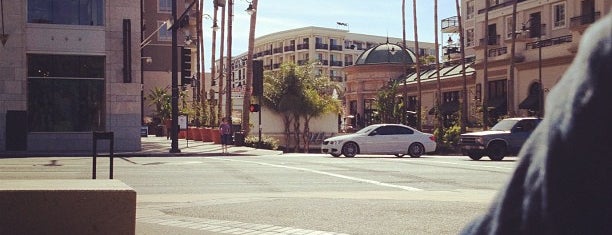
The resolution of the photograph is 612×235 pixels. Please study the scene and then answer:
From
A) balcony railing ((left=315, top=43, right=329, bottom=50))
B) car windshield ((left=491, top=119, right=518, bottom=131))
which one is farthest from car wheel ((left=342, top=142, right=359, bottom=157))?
balcony railing ((left=315, top=43, right=329, bottom=50))

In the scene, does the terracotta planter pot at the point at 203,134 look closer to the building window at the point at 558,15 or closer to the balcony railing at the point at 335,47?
the building window at the point at 558,15

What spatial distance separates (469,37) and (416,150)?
41293mm

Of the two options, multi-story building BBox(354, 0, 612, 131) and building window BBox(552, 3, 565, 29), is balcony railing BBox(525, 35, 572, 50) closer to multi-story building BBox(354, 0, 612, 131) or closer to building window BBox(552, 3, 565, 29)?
multi-story building BBox(354, 0, 612, 131)

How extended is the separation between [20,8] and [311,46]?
90.7m

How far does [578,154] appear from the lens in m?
0.80

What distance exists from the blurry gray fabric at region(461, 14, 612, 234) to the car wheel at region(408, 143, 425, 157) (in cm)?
2762

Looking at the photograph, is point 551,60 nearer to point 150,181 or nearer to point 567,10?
point 567,10

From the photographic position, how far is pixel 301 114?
1663 inches

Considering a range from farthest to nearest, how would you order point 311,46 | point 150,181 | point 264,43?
1. point 264,43
2. point 311,46
3. point 150,181

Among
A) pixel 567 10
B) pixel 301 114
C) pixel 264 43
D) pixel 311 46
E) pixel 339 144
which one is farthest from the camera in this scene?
pixel 264 43

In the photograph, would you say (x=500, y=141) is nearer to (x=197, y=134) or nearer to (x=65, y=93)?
(x=65, y=93)

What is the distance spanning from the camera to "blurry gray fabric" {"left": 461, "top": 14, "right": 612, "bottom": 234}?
30.5 inches

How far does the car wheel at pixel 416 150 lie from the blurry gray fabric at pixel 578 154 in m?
27.6

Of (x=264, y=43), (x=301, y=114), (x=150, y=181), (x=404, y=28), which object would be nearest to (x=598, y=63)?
(x=150, y=181)
